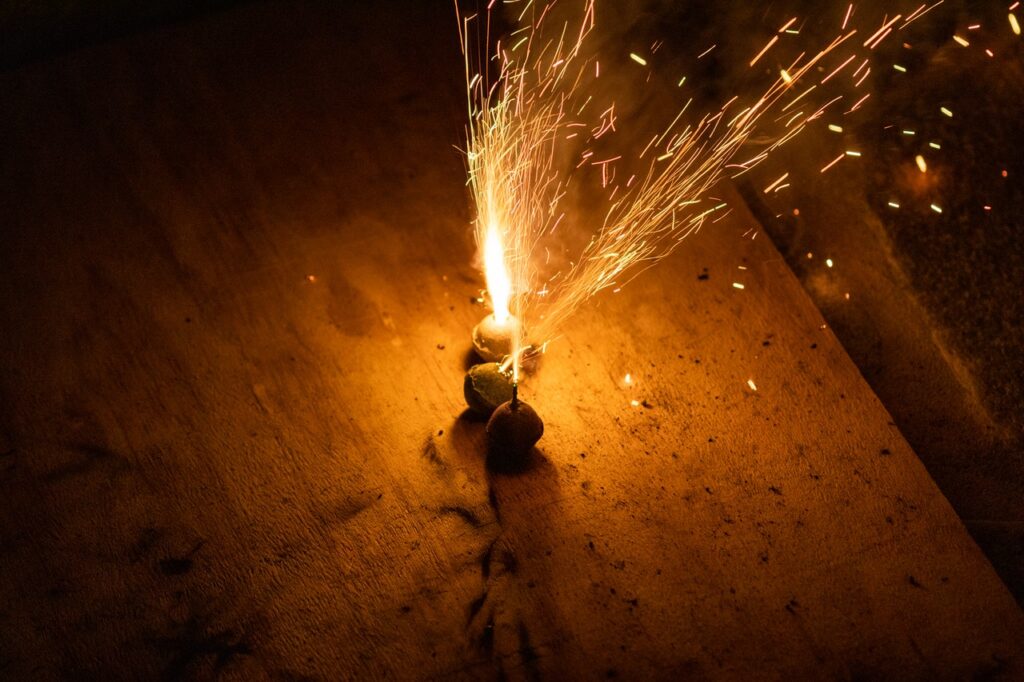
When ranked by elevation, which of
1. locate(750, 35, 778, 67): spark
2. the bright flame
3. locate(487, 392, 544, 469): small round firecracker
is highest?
locate(750, 35, 778, 67): spark

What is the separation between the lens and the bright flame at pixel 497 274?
10.6 feet

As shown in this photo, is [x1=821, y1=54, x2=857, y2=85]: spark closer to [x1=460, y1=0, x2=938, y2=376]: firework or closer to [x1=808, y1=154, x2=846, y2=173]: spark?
[x1=460, y1=0, x2=938, y2=376]: firework

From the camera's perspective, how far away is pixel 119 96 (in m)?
4.09

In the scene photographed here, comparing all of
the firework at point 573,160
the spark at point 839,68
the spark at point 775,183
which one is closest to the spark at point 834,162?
the firework at point 573,160

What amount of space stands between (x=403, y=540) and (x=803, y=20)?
3147 millimetres

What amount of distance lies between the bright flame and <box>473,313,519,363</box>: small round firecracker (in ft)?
0.08

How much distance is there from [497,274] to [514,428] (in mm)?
741

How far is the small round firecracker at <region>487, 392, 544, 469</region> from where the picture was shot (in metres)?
2.81

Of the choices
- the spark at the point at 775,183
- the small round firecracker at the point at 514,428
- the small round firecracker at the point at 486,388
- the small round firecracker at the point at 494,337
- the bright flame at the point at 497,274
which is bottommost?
the small round firecracker at the point at 514,428

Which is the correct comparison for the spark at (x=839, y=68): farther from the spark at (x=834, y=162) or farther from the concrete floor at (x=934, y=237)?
the spark at (x=834, y=162)

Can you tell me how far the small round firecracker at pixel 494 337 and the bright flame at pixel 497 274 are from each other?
2 centimetres

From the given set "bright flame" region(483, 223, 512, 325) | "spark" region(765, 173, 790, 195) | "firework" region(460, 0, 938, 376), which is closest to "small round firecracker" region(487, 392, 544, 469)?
"firework" region(460, 0, 938, 376)

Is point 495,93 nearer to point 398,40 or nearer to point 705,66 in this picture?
point 398,40

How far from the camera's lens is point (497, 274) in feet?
10.7
